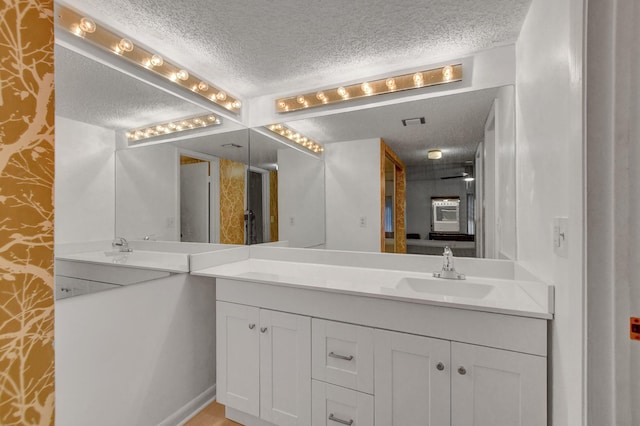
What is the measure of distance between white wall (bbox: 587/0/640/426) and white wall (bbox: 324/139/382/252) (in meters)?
1.23

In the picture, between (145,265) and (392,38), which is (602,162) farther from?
(145,265)

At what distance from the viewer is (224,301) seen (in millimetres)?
1696

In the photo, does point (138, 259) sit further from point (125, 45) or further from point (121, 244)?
point (125, 45)

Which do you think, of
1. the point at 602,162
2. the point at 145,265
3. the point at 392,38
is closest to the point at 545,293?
the point at 602,162

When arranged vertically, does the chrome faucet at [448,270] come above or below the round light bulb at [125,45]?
below

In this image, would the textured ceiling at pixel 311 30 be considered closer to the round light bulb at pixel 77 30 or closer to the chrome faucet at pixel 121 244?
the round light bulb at pixel 77 30

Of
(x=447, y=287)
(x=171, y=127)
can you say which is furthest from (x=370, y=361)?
(x=171, y=127)

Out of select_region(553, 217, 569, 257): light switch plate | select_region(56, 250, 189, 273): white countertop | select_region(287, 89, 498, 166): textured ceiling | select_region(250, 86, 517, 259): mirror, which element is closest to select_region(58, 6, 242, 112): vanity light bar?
select_region(250, 86, 517, 259): mirror

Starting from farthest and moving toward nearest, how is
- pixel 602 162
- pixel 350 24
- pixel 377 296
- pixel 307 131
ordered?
pixel 307 131
pixel 350 24
pixel 377 296
pixel 602 162

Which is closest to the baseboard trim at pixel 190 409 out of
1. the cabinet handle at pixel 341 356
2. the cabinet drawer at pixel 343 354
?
the cabinet drawer at pixel 343 354

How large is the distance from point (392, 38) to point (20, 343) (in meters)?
1.99

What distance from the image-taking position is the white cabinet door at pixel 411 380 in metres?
1.19

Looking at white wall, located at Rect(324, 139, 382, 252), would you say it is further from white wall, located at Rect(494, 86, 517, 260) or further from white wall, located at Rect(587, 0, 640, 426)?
white wall, located at Rect(587, 0, 640, 426)

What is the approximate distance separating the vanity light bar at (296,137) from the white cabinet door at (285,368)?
1.18 meters
